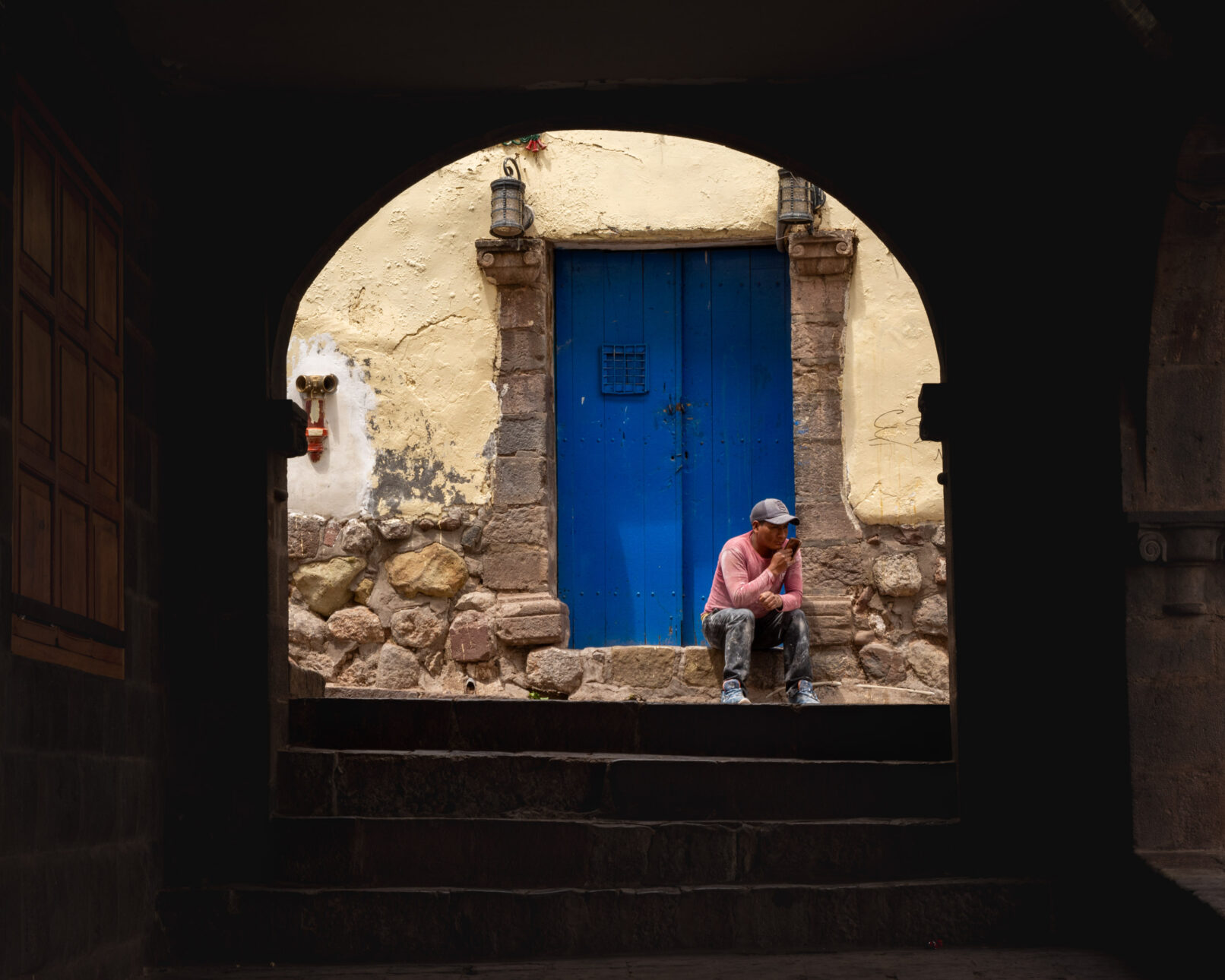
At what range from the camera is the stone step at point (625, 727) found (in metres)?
5.26

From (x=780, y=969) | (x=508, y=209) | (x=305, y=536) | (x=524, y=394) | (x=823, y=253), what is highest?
(x=508, y=209)

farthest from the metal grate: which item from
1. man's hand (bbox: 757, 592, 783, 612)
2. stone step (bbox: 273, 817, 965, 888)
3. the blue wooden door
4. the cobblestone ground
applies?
the cobblestone ground

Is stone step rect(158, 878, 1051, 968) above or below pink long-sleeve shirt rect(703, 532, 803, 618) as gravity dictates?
below

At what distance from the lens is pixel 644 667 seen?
782cm

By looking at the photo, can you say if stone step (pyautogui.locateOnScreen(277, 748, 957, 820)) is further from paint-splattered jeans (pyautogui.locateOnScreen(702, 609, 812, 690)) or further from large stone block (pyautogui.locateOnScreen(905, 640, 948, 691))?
large stone block (pyautogui.locateOnScreen(905, 640, 948, 691))

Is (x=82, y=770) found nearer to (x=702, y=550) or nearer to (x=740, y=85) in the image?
(x=740, y=85)

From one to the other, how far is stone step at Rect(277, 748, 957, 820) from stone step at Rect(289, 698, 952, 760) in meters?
0.30

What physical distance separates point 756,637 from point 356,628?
2.02m

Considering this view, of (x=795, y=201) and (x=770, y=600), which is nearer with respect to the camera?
(x=770, y=600)

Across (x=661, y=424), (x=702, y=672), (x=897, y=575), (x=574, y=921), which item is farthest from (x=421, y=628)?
(x=574, y=921)

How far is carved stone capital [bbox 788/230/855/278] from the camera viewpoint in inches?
314

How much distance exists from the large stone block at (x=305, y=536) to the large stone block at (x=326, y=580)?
0.18 ft

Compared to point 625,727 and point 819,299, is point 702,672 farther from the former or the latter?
point 625,727

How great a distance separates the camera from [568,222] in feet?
26.8
